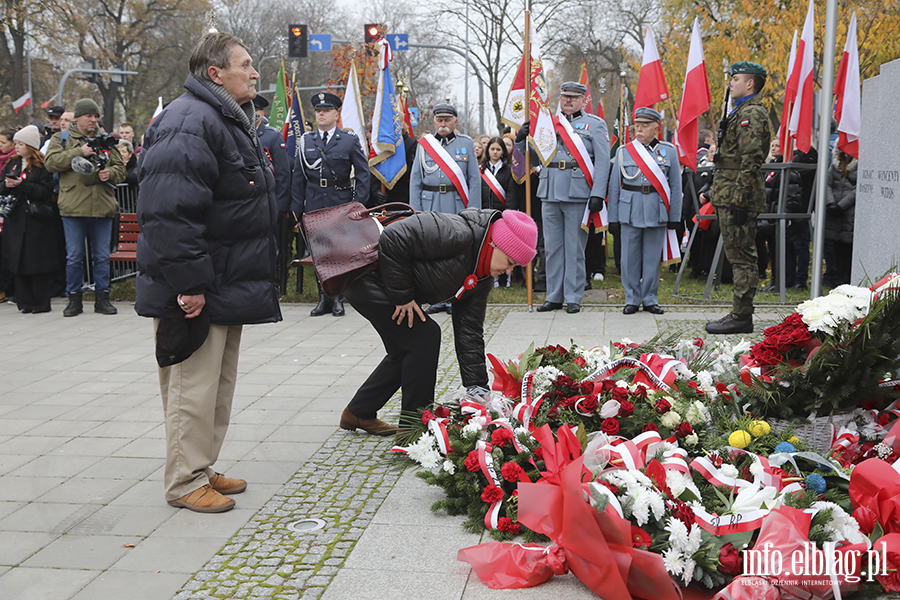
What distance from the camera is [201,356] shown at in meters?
4.00

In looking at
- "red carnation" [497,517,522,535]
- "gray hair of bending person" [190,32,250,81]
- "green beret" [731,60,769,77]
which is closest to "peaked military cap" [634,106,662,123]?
"green beret" [731,60,769,77]

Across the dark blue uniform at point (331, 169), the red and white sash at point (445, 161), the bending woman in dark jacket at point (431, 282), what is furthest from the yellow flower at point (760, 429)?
the dark blue uniform at point (331, 169)

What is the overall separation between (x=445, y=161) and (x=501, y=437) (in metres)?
6.02

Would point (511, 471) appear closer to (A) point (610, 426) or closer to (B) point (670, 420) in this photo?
(A) point (610, 426)

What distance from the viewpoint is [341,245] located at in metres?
4.70

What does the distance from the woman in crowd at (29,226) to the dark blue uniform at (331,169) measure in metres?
3.15

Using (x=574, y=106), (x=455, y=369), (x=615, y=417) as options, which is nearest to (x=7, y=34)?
(x=574, y=106)

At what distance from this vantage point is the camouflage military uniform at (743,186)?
7.85m

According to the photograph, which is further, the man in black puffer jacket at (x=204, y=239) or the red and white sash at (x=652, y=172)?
the red and white sash at (x=652, y=172)

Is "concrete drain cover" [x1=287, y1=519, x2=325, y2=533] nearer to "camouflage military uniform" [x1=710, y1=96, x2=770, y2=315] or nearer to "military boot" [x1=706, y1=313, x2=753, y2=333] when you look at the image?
"military boot" [x1=706, y1=313, x2=753, y2=333]

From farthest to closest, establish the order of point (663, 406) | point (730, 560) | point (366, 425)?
point (366, 425) < point (663, 406) < point (730, 560)

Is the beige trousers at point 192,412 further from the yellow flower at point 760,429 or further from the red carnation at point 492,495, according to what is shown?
the yellow flower at point 760,429

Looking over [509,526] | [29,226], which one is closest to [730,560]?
[509,526]

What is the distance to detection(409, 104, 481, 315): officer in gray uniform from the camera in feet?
31.9
